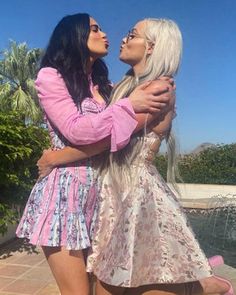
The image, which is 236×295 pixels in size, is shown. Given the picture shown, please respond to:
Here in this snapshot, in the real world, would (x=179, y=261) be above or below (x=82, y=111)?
below

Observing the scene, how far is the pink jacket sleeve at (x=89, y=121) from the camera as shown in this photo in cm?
159

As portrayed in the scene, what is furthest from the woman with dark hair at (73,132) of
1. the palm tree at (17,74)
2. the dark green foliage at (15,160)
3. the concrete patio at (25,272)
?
the palm tree at (17,74)

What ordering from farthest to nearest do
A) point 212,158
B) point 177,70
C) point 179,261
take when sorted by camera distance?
point 212,158
point 177,70
point 179,261

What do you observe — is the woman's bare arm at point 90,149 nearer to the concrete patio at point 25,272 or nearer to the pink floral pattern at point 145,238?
the pink floral pattern at point 145,238

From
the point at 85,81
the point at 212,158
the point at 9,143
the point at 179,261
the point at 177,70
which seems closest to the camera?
the point at 179,261

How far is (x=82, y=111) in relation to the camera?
1705 millimetres

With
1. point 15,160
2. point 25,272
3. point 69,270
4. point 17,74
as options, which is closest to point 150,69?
point 69,270

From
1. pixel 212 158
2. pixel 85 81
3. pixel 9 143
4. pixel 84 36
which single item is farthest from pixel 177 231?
pixel 212 158

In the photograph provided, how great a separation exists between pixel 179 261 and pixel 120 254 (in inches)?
7.6

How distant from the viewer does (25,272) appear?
4.41 meters

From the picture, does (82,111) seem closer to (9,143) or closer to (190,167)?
(9,143)

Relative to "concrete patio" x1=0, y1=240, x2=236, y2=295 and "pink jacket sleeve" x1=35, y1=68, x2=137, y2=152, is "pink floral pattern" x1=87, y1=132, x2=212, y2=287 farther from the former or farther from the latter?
"concrete patio" x1=0, y1=240, x2=236, y2=295

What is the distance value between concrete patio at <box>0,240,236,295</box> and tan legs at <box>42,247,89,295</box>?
6.73ft

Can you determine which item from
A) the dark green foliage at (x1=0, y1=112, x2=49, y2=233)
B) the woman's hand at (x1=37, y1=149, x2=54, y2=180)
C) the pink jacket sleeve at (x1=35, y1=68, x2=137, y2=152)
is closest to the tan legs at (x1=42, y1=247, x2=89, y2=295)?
the woman's hand at (x1=37, y1=149, x2=54, y2=180)
